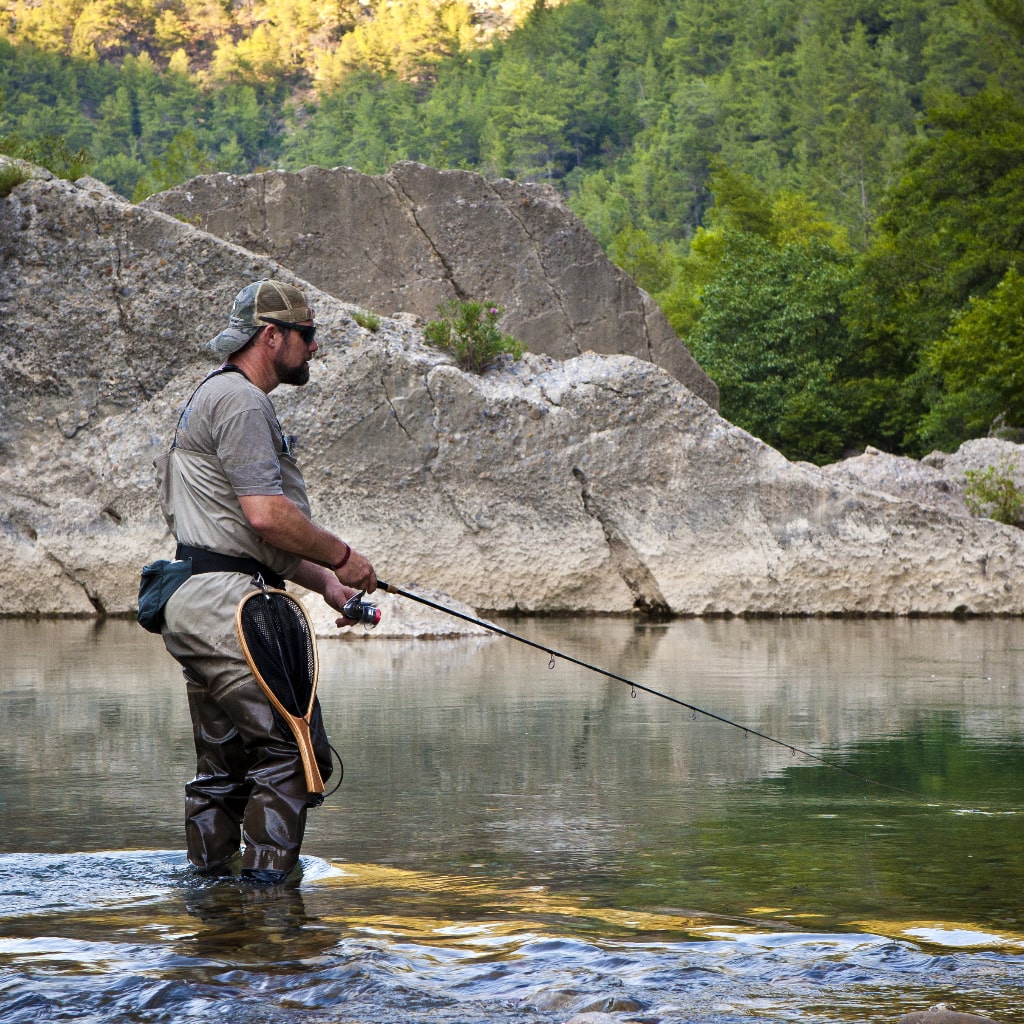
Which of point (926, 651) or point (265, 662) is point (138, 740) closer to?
point (265, 662)

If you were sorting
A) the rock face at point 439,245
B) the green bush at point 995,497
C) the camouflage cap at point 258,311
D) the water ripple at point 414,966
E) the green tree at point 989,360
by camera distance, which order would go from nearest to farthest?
the water ripple at point 414,966 < the camouflage cap at point 258,311 < the green bush at point 995,497 < the rock face at point 439,245 < the green tree at point 989,360

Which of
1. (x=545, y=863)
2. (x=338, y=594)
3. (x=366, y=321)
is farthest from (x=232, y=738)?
(x=366, y=321)

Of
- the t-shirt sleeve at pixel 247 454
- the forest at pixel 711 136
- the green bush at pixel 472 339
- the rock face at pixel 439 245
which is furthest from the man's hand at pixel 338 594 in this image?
the rock face at pixel 439 245

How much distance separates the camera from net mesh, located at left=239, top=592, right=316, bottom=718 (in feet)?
14.9

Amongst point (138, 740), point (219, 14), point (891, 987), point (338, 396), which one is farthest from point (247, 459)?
point (219, 14)

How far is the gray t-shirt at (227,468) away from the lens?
14.8ft

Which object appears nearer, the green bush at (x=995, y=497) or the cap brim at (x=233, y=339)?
the cap brim at (x=233, y=339)

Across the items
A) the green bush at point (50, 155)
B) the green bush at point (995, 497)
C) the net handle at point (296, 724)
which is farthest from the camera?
the green bush at point (50, 155)

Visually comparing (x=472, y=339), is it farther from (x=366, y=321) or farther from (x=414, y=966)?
(x=414, y=966)

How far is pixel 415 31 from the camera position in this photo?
16262cm

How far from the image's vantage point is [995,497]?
16609 millimetres

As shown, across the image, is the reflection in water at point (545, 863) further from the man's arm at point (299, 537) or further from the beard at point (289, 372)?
the beard at point (289, 372)

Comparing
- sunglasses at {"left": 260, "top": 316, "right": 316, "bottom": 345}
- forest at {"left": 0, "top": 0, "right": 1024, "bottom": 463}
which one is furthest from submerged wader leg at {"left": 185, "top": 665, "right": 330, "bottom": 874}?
forest at {"left": 0, "top": 0, "right": 1024, "bottom": 463}

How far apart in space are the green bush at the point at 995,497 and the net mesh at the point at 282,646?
1315 centimetres
